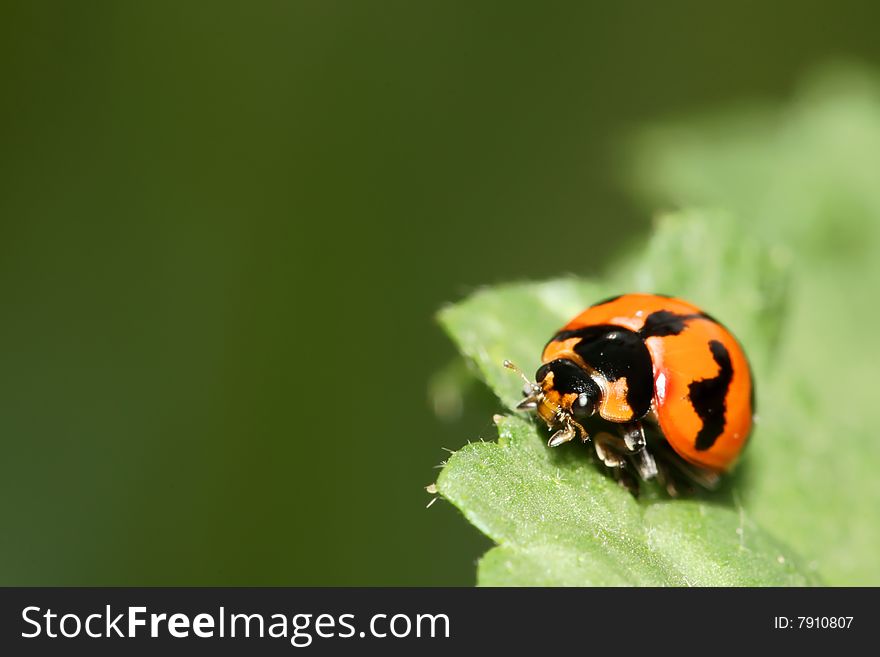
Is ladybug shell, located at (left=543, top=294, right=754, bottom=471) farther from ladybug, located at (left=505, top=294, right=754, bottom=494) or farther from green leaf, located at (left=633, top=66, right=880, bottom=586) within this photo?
green leaf, located at (left=633, top=66, right=880, bottom=586)

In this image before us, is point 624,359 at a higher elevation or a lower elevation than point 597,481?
higher

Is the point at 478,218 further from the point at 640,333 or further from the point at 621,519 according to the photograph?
the point at 621,519

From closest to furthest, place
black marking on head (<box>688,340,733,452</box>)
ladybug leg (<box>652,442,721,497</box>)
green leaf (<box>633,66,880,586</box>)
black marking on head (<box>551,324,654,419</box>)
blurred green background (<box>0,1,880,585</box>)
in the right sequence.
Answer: black marking on head (<box>551,324,654,419</box>), black marking on head (<box>688,340,733,452</box>), ladybug leg (<box>652,442,721,497</box>), green leaf (<box>633,66,880,586</box>), blurred green background (<box>0,1,880,585</box>)

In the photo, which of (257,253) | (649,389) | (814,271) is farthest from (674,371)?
(257,253)

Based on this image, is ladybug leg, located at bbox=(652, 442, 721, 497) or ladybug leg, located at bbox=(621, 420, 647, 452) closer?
Result: ladybug leg, located at bbox=(621, 420, 647, 452)

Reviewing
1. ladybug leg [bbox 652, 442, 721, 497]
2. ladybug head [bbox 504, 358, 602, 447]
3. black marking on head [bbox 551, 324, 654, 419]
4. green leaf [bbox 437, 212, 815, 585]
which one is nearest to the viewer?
green leaf [bbox 437, 212, 815, 585]

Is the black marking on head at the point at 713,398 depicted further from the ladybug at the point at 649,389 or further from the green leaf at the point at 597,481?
the green leaf at the point at 597,481

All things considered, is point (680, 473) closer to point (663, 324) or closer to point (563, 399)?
point (663, 324)

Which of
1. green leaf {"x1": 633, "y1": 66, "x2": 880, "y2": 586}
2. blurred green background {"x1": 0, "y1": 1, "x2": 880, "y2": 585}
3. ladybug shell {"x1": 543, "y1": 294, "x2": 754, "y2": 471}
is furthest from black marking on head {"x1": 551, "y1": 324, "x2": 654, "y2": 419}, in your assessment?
blurred green background {"x1": 0, "y1": 1, "x2": 880, "y2": 585}

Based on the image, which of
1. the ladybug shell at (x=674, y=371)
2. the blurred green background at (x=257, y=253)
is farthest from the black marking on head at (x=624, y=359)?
the blurred green background at (x=257, y=253)
